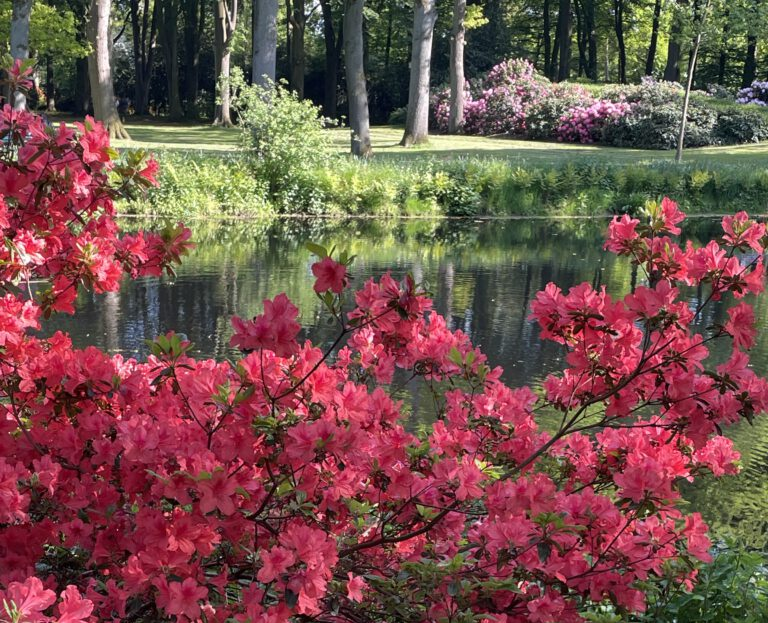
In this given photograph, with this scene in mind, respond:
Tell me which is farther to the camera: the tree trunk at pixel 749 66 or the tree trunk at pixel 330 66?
the tree trunk at pixel 749 66

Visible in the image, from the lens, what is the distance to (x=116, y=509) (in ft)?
8.59

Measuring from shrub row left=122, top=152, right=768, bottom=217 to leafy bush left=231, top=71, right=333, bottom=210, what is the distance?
11 centimetres

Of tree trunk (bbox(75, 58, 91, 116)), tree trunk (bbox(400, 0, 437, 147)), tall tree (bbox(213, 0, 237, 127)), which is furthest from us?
tree trunk (bbox(75, 58, 91, 116))

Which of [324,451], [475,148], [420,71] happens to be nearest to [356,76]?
[420,71]

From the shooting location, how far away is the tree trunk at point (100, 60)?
25256 mm

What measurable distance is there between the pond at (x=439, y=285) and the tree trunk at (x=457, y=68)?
1307cm

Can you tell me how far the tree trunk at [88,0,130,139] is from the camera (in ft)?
82.9

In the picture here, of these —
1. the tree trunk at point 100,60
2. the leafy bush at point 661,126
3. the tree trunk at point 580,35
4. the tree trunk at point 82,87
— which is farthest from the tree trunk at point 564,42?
the tree trunk at point 100,60

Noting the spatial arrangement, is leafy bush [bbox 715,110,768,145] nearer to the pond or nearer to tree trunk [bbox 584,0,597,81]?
the pond

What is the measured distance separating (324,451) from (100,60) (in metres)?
25.3

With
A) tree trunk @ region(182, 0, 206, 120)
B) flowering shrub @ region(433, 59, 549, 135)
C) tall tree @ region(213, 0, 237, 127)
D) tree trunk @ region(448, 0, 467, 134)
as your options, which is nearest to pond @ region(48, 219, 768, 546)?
tree trunk @ region(448, 0, 467, 134)

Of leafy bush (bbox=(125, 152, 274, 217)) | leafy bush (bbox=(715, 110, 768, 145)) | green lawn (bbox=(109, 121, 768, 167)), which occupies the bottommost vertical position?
leafy bush (bbox=(125, 152, 274, 217))

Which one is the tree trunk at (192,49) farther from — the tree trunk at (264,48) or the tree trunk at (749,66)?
the tree trunk at (749,66)

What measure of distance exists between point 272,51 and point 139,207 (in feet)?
24.5
